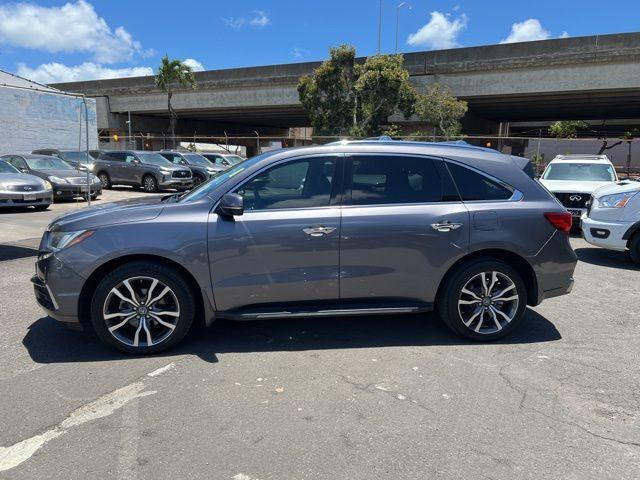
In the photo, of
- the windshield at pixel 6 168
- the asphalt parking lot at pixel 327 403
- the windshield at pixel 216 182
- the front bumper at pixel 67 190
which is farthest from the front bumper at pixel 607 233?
the windshield at pixel 6 168

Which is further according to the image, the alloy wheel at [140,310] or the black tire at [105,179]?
the black tire at [105,179]

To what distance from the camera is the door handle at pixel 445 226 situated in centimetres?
424

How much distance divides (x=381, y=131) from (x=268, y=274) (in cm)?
2781

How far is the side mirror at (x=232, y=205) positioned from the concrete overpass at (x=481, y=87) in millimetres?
29139

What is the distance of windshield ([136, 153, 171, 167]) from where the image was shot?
65.8ft

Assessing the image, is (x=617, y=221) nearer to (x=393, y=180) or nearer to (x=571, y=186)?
(x=571, y=186)

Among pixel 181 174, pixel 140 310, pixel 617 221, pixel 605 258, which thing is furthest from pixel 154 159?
pixel 140 310

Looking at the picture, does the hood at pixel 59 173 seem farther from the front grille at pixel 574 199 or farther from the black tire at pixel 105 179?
the front grille at pixel 574 199

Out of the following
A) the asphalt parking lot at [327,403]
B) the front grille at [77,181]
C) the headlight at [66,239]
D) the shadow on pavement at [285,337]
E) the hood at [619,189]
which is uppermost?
the front grille at [77,181]

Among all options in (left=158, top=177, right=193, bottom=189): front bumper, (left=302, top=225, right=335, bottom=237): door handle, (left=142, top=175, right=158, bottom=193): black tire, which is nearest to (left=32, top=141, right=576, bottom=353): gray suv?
(left=302, top=225, right=335, bottom=237): door handle

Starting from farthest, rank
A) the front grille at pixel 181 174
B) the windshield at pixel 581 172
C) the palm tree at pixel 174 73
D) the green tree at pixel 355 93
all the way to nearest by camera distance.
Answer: the palm tree at pixel 174 73, the green tree at pixel 355 93, the front grille at pixel 181 174, the windshield at pixel 581 172

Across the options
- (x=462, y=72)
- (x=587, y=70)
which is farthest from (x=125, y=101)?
(x=587, y=70)

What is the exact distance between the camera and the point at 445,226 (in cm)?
425

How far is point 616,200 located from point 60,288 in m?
7.85
